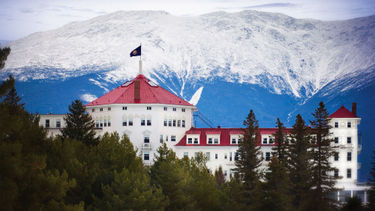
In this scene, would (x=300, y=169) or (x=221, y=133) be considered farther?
(x=221, y=133)

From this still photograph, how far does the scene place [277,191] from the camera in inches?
3893

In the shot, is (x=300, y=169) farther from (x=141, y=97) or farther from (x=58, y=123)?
(x=58, y=123)

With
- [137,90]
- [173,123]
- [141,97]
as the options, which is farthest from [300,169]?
[141,97]

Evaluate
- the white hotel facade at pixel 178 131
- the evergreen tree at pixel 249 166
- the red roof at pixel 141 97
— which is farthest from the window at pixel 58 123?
the evergreen tree at pixel 249 166

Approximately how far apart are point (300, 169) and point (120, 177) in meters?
36.2

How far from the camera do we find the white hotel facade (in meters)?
142

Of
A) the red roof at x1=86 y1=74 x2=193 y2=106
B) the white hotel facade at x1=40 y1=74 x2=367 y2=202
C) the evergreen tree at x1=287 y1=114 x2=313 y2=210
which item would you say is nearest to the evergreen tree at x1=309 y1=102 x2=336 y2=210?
the evergreen tree at x1=287 y1=114 x2=313 y2=210

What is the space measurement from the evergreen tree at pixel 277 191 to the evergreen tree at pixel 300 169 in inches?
82.3

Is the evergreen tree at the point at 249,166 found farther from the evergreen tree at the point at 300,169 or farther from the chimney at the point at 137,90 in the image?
the chimney at the point at 137,90

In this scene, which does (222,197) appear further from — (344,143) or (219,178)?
(344,143)

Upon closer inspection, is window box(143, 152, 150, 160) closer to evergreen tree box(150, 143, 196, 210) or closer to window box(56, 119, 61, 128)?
window box(56, 119, 61, 128)

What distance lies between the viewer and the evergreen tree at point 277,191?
319 ft

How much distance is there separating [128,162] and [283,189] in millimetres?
22138

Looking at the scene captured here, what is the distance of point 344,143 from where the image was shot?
14288cm
